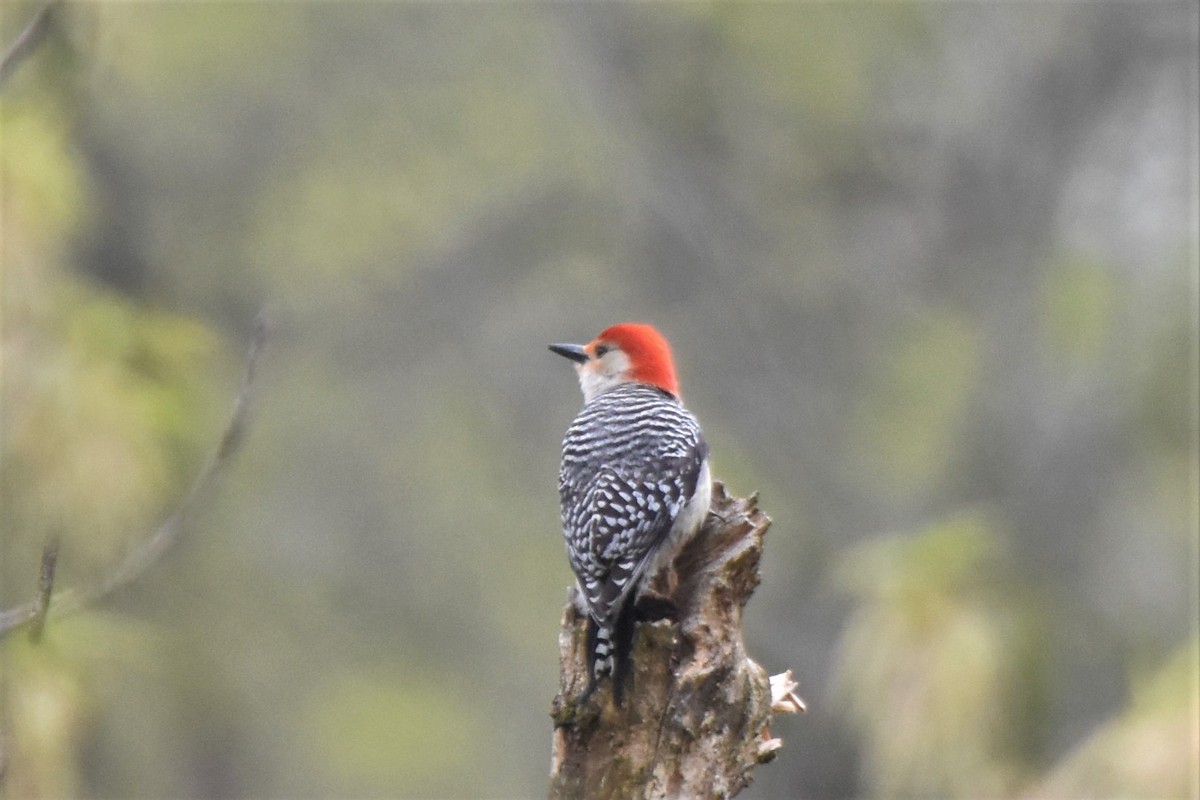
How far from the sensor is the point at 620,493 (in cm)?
539

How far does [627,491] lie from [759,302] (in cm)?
675

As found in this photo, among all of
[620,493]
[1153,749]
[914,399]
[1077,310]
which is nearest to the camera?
[620,493]

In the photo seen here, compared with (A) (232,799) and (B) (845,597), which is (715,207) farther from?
(A) (232,799)

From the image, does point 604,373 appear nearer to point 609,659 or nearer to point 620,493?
point 620,493

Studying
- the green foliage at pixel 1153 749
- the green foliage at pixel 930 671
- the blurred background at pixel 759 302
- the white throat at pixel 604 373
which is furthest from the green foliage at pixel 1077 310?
the white throat at pixel 604 373

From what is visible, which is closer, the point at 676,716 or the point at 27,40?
the point at 27,40

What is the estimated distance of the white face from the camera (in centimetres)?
668

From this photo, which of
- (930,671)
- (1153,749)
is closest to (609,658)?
(1153,749)

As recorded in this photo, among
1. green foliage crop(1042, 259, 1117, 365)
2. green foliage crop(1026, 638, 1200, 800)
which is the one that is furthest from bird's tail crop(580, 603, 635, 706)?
green foliage crop(1042, 259, 1117, 365)

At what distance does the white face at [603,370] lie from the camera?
6676 millimetres

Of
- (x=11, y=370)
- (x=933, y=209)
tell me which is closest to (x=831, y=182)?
(x=933, y=209)

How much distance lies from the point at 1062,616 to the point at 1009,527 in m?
0.69

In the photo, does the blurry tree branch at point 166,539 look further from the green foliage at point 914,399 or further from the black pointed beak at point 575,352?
the green foliage at point 914,399

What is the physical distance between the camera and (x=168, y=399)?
6934 millimetres
